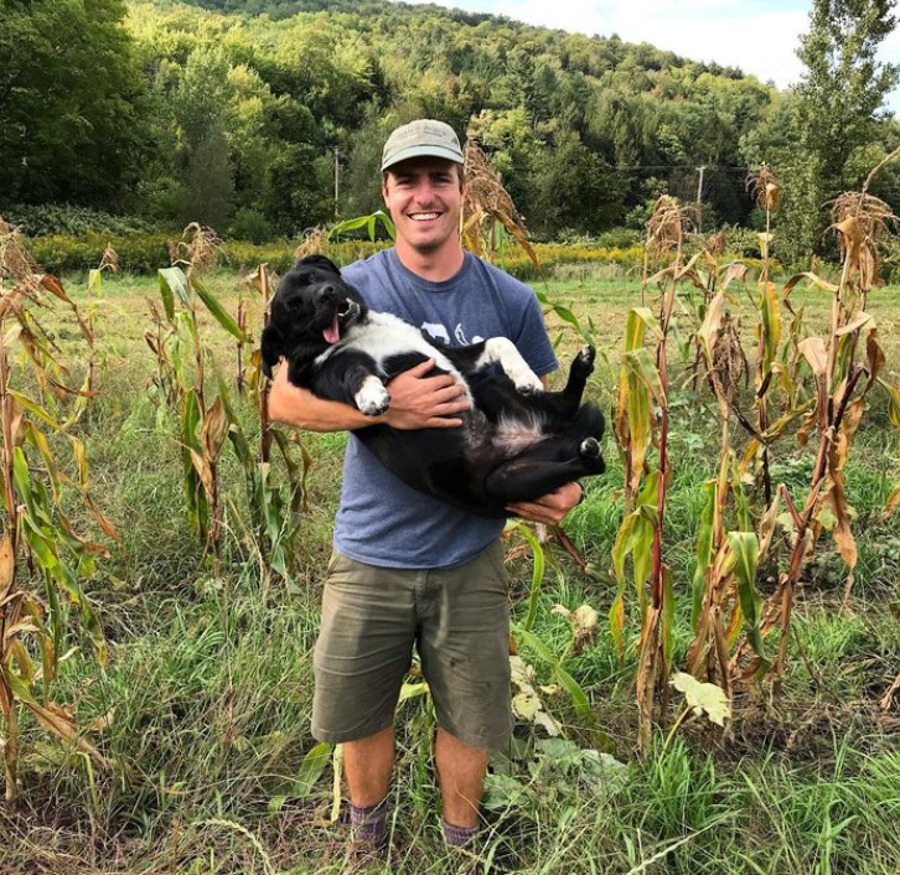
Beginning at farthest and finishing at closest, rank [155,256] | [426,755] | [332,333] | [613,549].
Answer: [155,256] → [613,549] → [426,755] → [332,333]

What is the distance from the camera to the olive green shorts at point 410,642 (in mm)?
2352

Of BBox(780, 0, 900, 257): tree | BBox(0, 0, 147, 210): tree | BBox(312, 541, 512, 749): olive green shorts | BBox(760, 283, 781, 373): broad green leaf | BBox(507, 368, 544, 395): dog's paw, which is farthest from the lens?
BBox(0, 0, 147, 210): tree

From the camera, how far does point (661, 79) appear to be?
107625 millimetres

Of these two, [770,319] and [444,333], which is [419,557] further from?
[770,319]

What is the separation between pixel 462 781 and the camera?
2.49 meters

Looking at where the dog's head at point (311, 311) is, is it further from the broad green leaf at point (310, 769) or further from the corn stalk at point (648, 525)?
the broad green leaf at point (310, 769)

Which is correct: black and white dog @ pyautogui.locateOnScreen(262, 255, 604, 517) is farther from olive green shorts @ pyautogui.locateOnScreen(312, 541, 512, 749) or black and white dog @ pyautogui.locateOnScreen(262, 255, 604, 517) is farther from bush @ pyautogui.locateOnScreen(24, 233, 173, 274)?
bush @ pyautogui.locateOnScreen(24, 233, 173, 274)

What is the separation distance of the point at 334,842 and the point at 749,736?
1.68m

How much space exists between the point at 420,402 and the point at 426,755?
4.64 ft

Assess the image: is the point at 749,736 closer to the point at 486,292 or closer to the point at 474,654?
the point at 474,654

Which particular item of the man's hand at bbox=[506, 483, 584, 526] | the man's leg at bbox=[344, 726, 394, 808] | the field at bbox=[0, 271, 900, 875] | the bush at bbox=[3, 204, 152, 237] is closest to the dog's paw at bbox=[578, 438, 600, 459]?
the man's hand at bbox=[506, 483, 584, 526]

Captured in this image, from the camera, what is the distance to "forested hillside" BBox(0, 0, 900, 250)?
36.2 metres

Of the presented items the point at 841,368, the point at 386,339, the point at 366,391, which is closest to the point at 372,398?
the point at 366,391

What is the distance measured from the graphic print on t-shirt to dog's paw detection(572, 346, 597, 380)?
0.34 m
